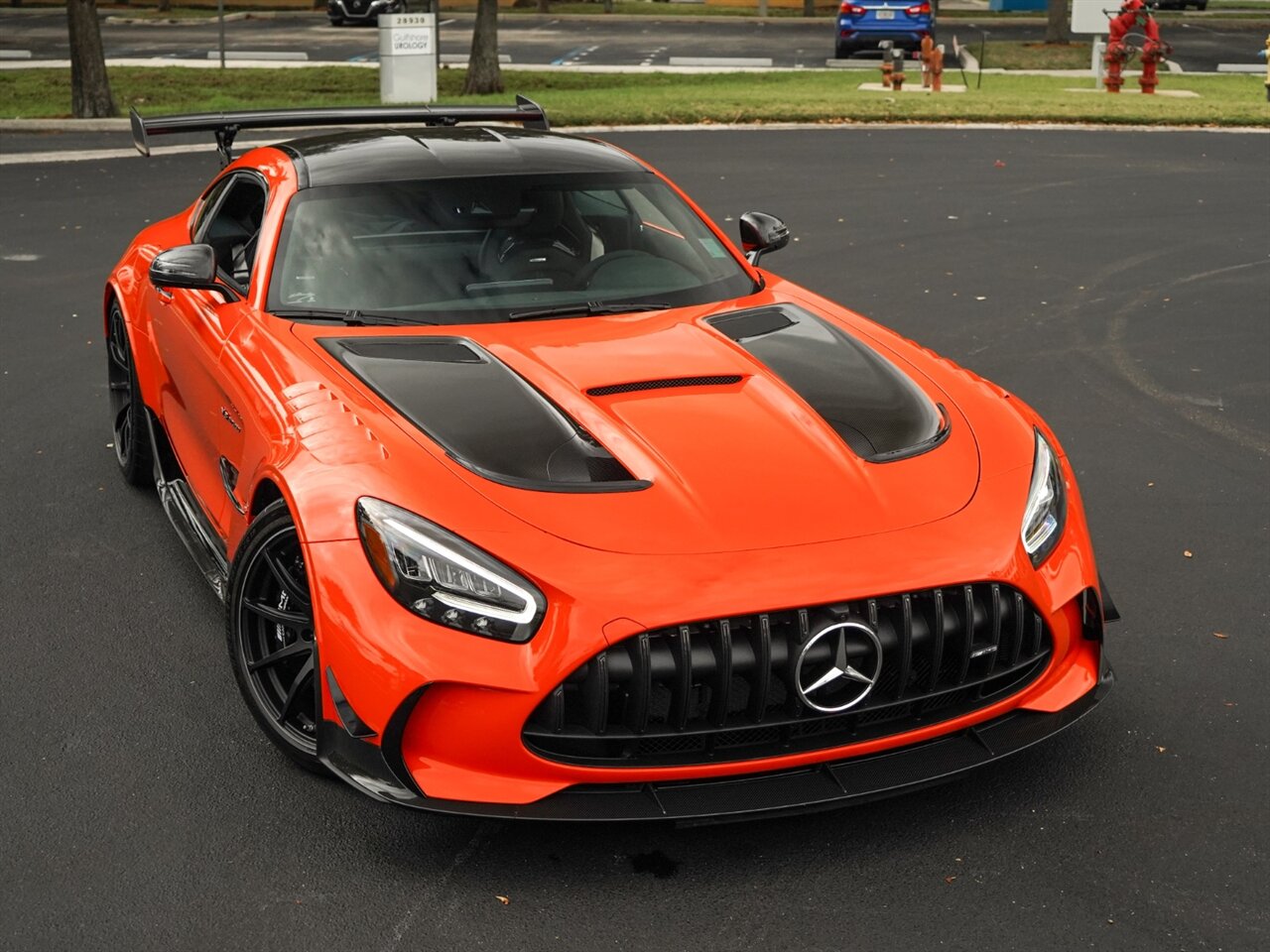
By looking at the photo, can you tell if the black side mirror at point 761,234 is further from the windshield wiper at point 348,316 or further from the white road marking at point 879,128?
the white road marking at point 879,128

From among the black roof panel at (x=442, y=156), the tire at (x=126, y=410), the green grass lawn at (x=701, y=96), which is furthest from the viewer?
the green grass lawn at (x=701, y=96)

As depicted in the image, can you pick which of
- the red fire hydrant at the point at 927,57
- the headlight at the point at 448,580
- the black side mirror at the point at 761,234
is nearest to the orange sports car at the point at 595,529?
the headlight at the point at 448,580

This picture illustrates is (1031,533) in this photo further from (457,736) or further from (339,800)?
(339,800)

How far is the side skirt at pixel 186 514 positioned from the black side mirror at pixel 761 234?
2.25m

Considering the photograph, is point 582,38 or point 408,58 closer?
point 408,58

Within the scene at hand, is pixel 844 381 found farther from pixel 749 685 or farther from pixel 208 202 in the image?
pixel 208 202

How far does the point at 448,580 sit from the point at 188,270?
6.81 ft

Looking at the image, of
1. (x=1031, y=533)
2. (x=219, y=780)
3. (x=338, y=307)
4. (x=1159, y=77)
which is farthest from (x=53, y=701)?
(x=1159, y=77)

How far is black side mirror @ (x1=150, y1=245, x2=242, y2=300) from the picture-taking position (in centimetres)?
520

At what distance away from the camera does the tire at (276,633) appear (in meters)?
4.07

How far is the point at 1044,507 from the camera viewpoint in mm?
4188

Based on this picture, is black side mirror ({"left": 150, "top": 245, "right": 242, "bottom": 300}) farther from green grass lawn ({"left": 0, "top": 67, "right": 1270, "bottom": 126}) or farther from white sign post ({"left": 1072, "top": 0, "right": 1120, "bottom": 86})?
white sign post ({"left": 1072, "top": 0, "right": 1120, "bottom": 86})

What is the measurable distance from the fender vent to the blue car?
27.6 meters

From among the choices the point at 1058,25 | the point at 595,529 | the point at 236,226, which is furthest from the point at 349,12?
the point at 595,529
